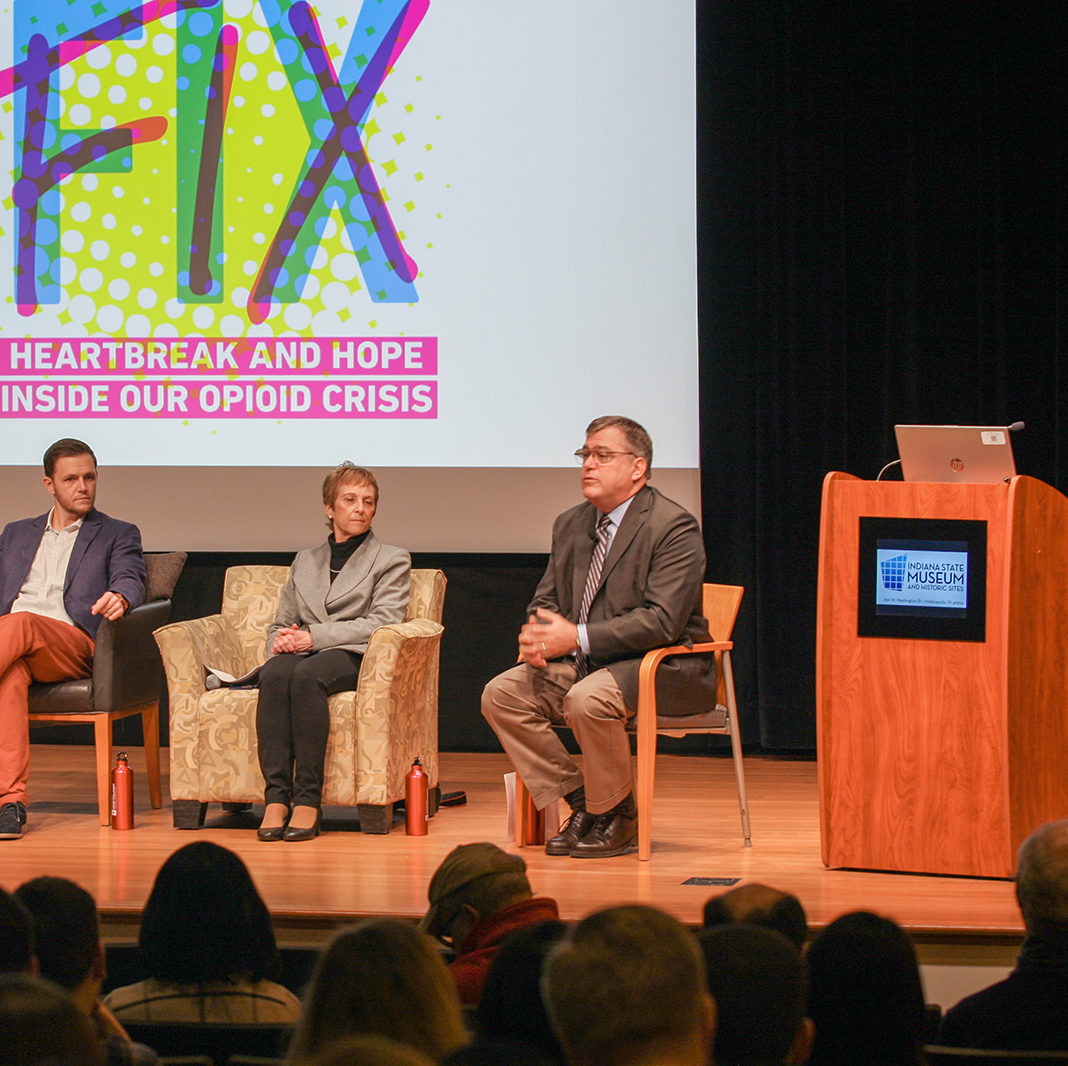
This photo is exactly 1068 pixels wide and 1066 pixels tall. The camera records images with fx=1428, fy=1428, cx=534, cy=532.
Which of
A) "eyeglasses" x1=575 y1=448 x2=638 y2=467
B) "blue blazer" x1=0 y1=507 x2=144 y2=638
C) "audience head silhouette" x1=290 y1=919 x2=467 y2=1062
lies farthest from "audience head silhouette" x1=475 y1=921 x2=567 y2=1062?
"blue blazer" x1=0 y1=507 x2=144 y2=638

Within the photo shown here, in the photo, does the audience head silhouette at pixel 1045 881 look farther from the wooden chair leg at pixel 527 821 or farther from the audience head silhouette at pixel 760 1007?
the wooden chair leg at pixel 527 821

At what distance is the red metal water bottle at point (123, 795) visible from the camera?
4.23 m

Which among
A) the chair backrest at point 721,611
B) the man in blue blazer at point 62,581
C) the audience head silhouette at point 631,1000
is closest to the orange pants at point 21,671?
the man in blue blazer at point 62,581

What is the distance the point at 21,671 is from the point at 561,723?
162cm

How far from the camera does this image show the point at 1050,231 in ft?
17.0

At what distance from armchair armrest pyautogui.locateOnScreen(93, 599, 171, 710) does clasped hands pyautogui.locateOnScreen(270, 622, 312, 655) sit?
50 cm

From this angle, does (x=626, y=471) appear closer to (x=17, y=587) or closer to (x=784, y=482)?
(x=784, y=482)

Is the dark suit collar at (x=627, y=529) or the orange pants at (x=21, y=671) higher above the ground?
the dark suit collar at (x=627, y=529)

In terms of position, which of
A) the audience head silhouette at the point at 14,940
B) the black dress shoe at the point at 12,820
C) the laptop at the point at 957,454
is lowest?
the black dress shoe at the point at 12,820

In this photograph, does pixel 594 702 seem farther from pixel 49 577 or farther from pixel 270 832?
pixel 49 577

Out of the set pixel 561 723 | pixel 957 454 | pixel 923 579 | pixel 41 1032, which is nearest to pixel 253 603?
pixel 561 723

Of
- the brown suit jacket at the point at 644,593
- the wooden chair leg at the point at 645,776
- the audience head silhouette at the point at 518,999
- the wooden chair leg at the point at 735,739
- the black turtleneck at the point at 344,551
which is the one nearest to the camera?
the audience head silhouette at the point at 518,999

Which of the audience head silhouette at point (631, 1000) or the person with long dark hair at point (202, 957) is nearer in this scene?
the audience head silhouette at point (631, 1000)

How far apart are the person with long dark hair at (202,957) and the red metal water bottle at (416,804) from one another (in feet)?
7.64
